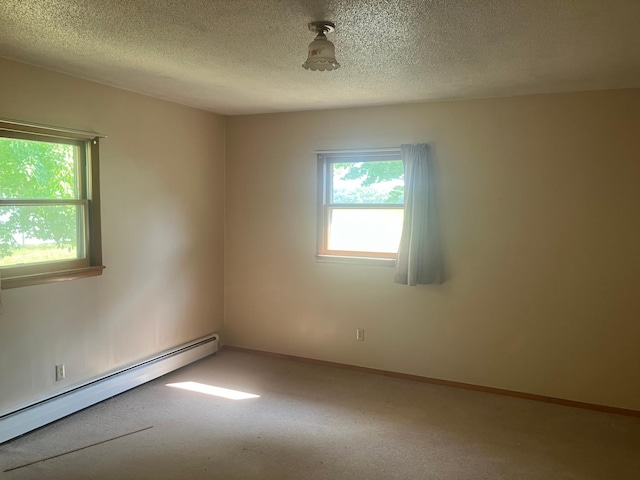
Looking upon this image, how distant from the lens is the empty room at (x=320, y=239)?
2652 millimetres

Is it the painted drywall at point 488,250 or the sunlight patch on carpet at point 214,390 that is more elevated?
the painted drywall at point 488,250

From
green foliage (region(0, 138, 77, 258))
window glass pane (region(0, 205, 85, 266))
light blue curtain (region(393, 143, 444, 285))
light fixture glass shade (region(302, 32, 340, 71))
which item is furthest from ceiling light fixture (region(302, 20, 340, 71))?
window glass pane (region(0, 205, 85, 266))

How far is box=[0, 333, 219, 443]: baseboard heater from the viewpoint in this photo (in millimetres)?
3066

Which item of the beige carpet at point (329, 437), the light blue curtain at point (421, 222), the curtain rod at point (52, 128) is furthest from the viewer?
the light blue curtain at point (421, 222)

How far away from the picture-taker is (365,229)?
4.46m

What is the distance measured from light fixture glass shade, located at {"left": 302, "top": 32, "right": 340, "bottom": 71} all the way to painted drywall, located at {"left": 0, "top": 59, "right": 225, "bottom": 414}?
6.52 feet

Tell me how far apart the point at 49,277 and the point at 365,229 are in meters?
2.56

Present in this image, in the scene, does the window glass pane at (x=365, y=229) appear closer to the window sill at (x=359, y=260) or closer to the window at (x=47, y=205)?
the window sill at (x=359, y=260)

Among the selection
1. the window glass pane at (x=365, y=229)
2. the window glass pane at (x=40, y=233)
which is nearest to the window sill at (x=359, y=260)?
the window glass pane at (x=365, y=229)

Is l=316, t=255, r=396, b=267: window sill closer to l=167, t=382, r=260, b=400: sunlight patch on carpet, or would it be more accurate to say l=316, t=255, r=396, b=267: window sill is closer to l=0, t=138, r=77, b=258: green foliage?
l=167, t=382, r=260, b=400: sunlight patch on carpet

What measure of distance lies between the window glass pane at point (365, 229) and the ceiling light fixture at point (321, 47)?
213cm

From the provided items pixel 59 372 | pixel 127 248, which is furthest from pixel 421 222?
pixel 59 372

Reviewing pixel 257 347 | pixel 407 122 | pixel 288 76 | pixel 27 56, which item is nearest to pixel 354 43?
pixel 288 76

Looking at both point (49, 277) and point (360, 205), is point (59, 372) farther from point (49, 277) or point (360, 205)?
point (360, 205)
